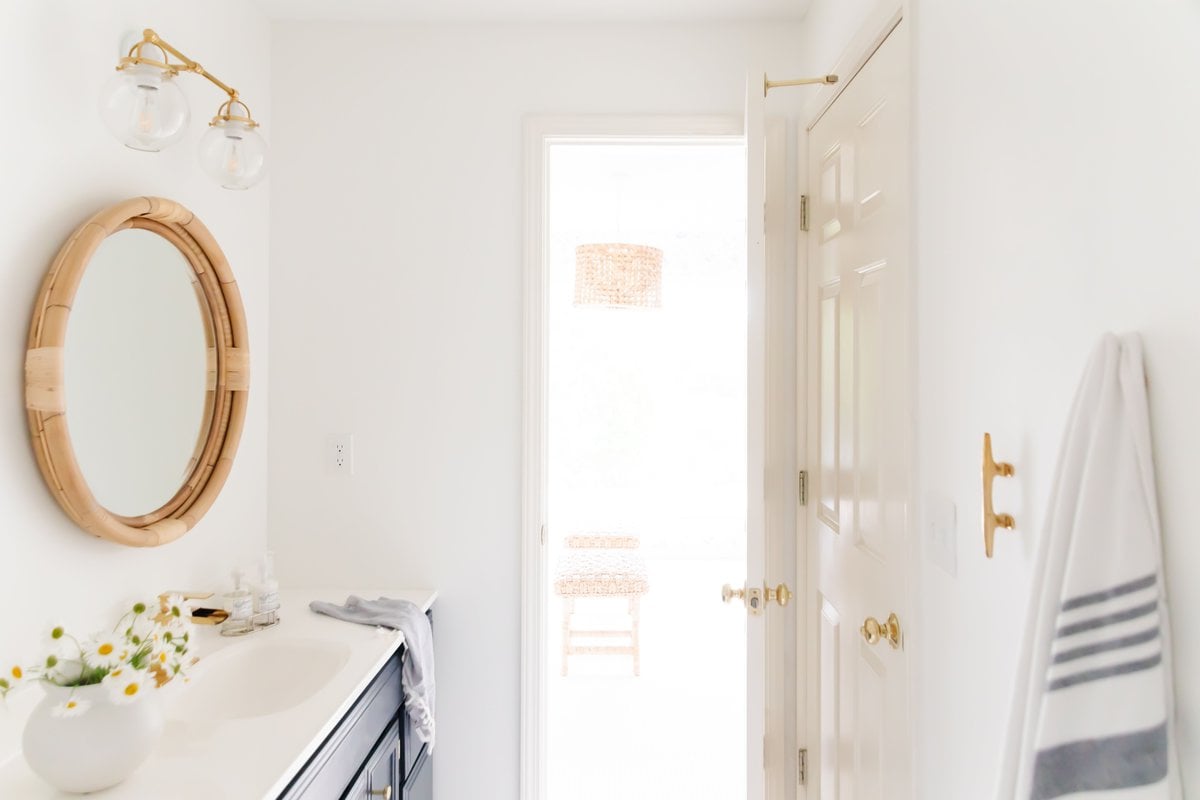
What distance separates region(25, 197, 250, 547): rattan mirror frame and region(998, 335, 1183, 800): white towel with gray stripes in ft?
5.09

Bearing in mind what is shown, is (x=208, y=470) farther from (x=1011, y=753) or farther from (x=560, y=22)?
(x=1011, y=753)

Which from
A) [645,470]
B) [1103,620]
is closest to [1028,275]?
[1103,620]

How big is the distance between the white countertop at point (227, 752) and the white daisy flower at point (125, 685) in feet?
0.49

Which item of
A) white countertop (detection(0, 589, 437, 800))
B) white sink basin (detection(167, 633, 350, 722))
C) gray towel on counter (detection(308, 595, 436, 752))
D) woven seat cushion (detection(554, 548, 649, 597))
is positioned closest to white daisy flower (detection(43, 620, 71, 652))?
white countertop (detection(0, 589, 437, 800))

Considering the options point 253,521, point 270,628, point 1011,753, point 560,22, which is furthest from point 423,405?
point 1011,753

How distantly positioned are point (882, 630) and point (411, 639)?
3.64ft

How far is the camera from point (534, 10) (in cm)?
208

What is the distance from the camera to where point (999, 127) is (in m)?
1.03

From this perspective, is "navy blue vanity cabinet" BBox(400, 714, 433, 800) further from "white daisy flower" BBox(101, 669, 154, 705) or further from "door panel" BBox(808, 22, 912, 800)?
"door panel" BBox(808, 22, 912, 800)

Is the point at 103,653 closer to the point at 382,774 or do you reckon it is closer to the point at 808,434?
the point at 382,774

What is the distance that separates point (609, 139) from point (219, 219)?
3.61ft

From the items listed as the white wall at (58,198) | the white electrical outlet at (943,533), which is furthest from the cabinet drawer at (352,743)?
the white electrical outlet at (943,533)

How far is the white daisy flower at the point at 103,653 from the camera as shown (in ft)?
3.57

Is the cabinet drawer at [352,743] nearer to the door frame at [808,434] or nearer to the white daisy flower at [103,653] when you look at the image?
the white daisy flower at [103,653]
